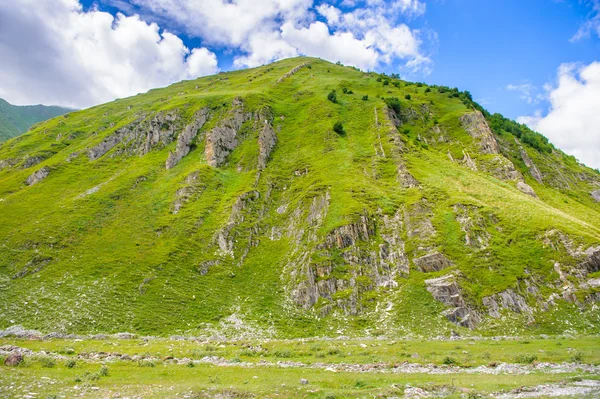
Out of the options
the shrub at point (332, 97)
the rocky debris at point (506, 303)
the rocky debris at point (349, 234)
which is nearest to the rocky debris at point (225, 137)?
the shrub at point (332, 97)

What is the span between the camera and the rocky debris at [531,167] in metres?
97.1

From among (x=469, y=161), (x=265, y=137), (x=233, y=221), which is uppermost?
(x=265, y=137)

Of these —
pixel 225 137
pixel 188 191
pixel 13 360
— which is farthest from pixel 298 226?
pixel 225 137

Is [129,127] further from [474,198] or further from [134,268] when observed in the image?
[474,198]

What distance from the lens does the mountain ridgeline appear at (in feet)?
156

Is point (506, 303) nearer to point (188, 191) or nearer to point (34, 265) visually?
point (188, 191)

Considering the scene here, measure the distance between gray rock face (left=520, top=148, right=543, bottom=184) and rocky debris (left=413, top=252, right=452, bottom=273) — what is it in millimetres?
62958

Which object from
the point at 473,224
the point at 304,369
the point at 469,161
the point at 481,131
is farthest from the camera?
the point at 481,131

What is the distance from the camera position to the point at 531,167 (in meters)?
100

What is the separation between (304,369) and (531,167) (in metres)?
102

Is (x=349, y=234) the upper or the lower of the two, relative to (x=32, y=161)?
lower

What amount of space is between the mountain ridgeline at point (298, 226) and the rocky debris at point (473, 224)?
291 mm

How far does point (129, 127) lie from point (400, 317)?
10769 centimetres

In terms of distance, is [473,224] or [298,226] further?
[298,226]
